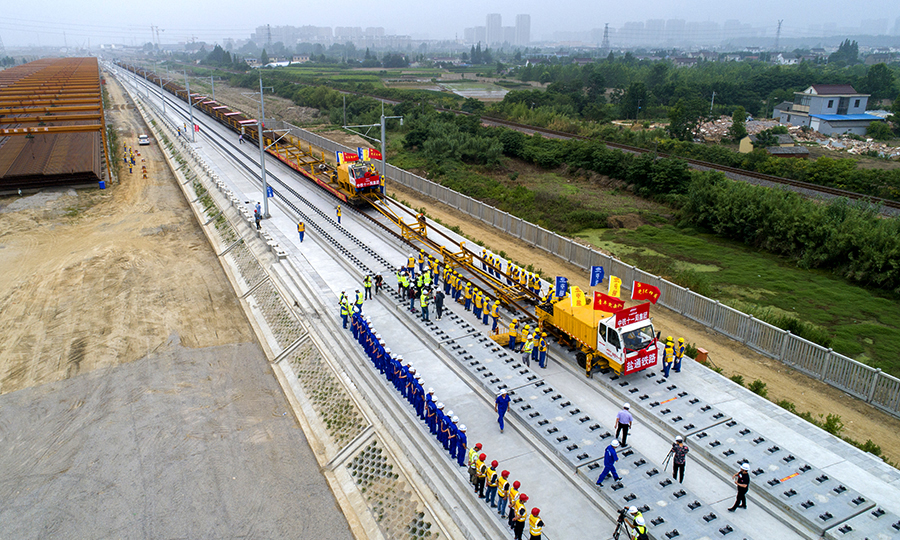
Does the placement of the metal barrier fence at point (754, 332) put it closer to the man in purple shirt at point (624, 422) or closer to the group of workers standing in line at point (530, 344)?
the group of workers standing in line at point (530, 344)

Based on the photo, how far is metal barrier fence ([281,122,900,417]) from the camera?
16453 mm

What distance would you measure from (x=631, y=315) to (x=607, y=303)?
0.81m

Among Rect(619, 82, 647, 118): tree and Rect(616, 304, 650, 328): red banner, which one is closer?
Rect(616, 304, 650, 328): red banner

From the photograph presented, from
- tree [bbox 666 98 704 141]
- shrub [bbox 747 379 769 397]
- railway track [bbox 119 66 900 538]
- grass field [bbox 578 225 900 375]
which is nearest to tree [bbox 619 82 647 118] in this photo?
tree [bbox 666 98 704 141]

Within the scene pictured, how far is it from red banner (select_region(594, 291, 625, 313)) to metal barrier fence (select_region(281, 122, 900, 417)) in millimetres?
5753

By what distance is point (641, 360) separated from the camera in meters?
17.0

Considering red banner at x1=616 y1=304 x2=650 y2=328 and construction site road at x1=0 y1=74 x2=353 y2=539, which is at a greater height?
red banner at x1=616 y1=304 x2=650 y2=328

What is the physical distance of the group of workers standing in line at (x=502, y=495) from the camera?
36.5ft

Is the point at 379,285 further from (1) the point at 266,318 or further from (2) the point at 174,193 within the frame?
(2) the point at 174,193

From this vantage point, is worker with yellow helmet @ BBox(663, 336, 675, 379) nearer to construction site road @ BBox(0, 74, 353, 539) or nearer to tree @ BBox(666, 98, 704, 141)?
construction site road @ BBox(0, 74, 353, 539)

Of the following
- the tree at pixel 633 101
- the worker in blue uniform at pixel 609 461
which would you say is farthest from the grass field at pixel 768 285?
the tree at pixel 633 101

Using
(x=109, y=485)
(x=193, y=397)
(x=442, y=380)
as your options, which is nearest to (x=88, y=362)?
(x=193, y=397)

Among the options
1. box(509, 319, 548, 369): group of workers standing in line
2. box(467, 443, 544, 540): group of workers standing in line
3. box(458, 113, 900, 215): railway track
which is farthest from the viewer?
box(458, 113, 900, 215): railway track

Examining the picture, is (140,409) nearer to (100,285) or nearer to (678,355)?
(100,285)
